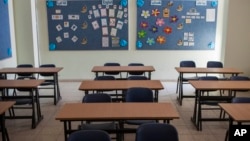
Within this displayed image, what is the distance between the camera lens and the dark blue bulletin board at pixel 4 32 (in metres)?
6.14

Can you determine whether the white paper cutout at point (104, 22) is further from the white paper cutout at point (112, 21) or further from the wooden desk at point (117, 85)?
the wooden desk at point (117, 85)

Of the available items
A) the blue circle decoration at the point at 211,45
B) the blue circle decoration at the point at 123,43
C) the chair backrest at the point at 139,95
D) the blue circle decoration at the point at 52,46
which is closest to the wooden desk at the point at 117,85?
the chair backrest at the point at 139,95

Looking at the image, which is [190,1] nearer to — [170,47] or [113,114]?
[170,47]

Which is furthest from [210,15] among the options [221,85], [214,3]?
[221,85]

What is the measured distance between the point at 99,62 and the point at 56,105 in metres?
2.45

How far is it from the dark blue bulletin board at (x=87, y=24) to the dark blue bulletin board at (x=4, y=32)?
1.33 m

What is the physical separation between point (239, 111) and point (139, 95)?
54.4 inches

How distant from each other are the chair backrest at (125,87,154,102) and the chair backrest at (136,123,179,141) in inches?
50.4

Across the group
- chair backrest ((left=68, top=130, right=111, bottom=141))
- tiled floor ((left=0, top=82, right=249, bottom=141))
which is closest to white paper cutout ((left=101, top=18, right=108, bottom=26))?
tiled floor ((left=0, top=82, right=249, bottom=141))

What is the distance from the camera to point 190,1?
24.7 feet

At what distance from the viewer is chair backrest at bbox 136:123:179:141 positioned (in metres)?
2.58

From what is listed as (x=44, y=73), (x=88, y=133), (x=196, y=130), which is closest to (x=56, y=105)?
(x=44, y=73)

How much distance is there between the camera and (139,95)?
154 inches

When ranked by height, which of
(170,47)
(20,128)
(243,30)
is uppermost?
(243,30)
